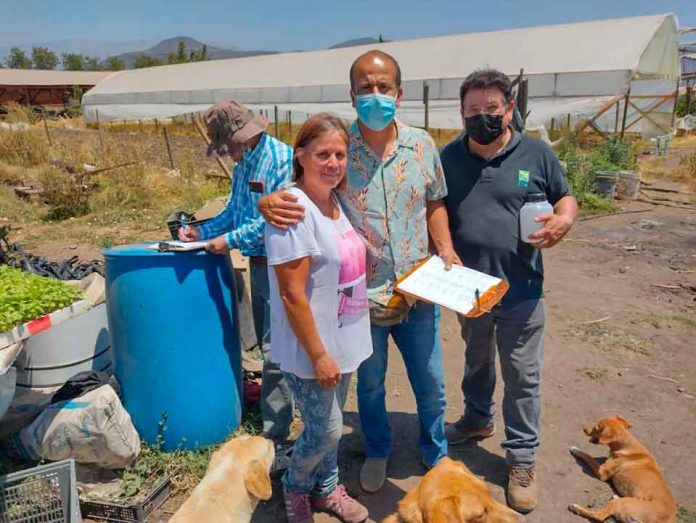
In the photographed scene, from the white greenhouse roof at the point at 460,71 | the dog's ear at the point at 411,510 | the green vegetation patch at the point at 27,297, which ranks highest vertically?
the white greenhouse roof at the point at 460,71

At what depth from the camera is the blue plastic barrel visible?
2775mm

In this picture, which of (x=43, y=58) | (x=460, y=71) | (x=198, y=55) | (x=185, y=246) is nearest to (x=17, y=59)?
(x=43, y=58)

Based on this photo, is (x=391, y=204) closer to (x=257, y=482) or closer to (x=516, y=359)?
(x=516, y=359)

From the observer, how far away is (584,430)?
338 cm

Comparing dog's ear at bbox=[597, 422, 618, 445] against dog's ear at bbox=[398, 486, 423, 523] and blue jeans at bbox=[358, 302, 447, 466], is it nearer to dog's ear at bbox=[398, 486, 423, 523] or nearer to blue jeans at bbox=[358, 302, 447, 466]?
blue jeans at bbox=[358, 302, 447, 466]

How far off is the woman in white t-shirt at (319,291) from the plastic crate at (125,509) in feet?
2.82

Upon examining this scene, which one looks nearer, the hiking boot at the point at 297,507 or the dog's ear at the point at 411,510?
the dog's ear at the point at 411,510

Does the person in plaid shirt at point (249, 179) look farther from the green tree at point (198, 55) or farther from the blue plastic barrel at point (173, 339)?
the green tree at point (198, 55)

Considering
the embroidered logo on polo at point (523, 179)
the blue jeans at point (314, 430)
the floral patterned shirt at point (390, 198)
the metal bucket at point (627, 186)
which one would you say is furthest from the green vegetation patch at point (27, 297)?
the metal bucket at point (627, 186)

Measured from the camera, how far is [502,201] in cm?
254

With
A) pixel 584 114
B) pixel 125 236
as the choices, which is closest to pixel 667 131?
pixel 584 114

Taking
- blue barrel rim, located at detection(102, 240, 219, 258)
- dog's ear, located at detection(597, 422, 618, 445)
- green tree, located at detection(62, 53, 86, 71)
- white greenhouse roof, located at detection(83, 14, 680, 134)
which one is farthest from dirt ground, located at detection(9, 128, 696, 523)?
green tree, located at detection(62, 53, 86, 71)

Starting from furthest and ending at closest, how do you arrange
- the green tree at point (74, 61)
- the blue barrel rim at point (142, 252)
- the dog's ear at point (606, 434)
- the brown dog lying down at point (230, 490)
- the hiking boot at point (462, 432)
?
the green tree at point (74, 61)
the hiking boot at point (462, 432)
the dog's ear at point (606, 434)
the blue barrel rim at point (142, 252)
the brown dog lying down at point (230, 490)

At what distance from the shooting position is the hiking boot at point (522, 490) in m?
2.76
